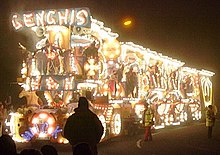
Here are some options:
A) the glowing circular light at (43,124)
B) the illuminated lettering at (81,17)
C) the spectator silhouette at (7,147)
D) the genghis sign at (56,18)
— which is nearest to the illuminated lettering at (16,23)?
the genghis sign at (56,18)

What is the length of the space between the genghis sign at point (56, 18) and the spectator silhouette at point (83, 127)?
32.2ft

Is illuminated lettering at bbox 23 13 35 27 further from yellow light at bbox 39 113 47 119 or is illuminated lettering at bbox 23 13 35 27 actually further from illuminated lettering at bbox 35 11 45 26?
yellow light at bbox 39 113 47 119

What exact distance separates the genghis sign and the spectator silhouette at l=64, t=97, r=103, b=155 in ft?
32.2

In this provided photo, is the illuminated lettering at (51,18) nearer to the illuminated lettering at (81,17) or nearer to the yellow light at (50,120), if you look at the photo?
the illuminated lettering at (81,17)

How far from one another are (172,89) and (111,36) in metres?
13.2

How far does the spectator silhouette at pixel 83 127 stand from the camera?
10.4m

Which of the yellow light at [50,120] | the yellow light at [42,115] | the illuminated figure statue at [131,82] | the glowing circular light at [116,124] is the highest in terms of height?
the illuminated figure statue at [131,82]

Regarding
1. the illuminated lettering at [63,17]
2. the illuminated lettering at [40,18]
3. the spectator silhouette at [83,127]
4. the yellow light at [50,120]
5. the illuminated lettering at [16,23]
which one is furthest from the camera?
the illuminated lettering at [16,23]

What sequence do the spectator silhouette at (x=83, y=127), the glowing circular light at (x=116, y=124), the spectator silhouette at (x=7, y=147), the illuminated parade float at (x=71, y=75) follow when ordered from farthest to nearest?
the glowing circular light at (x=116, y=124)
the illuminated parade float at (x=71, y=75)
the spectator silhouette at (x=83, y=127)
the spectator silhouette at (x=7, y=147)

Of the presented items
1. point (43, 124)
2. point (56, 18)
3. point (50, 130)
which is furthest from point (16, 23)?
point (50, 130)

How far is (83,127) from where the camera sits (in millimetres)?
10352

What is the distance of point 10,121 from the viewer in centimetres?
1944

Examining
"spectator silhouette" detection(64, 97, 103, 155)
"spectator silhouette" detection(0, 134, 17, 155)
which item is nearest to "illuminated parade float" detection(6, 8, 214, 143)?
"spectator silhouette" detection(64, 97, 103, 155)

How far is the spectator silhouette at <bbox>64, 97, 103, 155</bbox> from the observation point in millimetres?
10367
